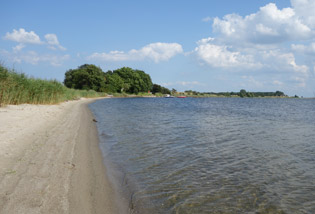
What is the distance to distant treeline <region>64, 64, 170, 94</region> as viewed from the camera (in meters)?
83.5

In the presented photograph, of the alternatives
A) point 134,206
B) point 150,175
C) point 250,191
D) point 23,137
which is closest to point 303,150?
point 250,191

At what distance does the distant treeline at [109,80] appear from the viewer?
274 feet

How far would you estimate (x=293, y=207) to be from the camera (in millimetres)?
4566

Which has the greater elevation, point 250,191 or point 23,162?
point 23,162

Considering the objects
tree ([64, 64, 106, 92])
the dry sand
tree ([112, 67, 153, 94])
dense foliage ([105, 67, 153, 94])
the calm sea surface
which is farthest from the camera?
tree ([112, 67, 153, 94])

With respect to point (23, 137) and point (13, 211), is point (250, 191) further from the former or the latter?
point (23, 137)

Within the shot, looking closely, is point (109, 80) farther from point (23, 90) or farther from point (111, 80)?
point (23, 90)

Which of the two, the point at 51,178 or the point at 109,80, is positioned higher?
the point at 109,80

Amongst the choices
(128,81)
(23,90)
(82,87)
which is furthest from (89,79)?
(23,90)

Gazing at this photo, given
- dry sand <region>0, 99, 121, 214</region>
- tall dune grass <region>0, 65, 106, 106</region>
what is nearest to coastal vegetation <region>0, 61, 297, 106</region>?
tall dune grass <region>0, 65, 106, 106</region>

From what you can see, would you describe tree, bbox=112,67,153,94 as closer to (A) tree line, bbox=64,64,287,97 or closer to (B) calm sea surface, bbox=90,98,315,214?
(A) tree line, bbox=64,64,287,97

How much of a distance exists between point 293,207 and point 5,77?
19.1 meters

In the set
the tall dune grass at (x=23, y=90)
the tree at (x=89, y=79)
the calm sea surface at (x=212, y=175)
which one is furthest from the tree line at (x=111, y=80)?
the calm sea surface at (x=212, y=175)

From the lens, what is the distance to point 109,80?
3821 inches
